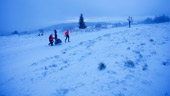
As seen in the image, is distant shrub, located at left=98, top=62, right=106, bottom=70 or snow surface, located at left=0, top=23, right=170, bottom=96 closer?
snow surface, located at left=0, top=23, right=170, bottom=96

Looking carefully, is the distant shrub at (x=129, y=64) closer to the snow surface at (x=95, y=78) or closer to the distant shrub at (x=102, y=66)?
the snow surface at (x=95, y=78)

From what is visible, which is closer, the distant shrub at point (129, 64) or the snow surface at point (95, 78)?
the snow surface at point (95, 78)

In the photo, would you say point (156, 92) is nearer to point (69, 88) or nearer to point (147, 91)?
point (147, 91)

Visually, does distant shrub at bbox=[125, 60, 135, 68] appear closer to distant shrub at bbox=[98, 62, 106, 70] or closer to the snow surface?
the snow surface

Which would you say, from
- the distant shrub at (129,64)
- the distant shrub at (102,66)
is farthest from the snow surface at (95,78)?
the distant shrub at (102,66)

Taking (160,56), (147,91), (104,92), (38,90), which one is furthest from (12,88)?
(160,56)

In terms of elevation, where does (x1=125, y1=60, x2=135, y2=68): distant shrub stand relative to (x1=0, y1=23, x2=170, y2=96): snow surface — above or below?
above

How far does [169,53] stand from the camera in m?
8.74

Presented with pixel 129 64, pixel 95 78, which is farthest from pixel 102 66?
pixel 129 64

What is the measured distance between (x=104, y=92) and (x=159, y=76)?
3709 mm

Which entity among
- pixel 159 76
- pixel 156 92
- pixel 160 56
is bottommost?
pixel 156 92

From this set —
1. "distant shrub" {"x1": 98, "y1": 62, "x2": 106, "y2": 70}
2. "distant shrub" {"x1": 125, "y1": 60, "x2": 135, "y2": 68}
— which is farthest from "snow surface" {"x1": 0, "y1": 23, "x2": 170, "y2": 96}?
"distant shrub" {"x1": 98, "y1": 62, "x2": 106, "y2": 70}

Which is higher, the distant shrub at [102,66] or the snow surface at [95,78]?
the distant shrub at [102,66]

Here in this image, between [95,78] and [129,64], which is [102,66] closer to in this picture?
[95,78]
